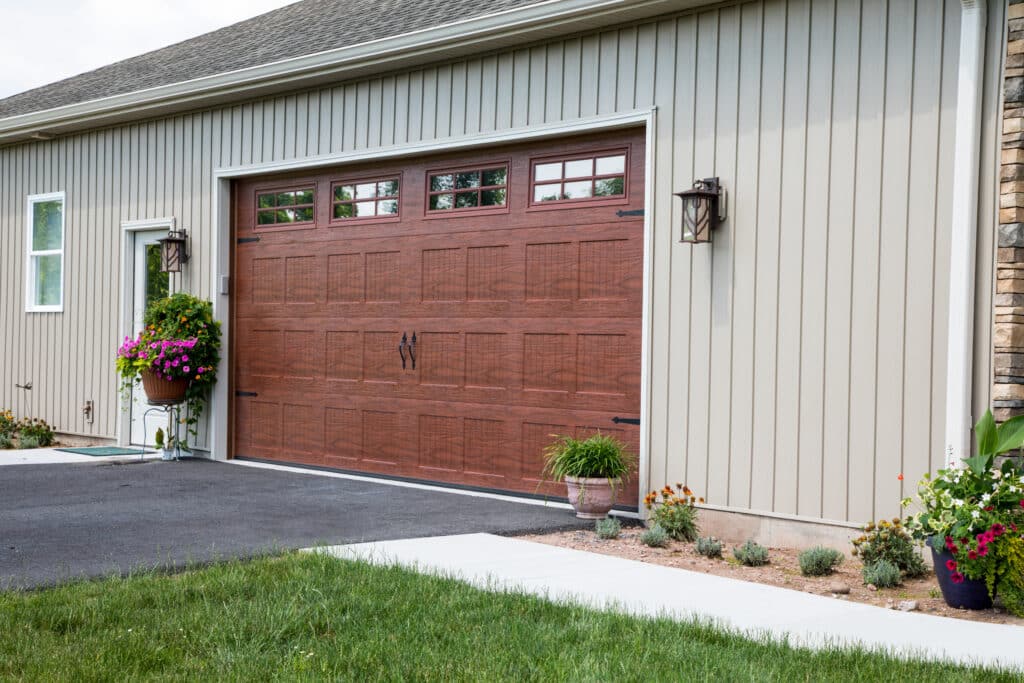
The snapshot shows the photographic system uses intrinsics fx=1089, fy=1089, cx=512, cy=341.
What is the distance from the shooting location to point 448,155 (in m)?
8.16

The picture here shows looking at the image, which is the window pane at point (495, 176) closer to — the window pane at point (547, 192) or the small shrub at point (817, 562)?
the window pane at point (547, 192)

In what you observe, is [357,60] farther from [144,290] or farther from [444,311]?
[144,290]

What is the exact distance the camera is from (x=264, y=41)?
10625mm

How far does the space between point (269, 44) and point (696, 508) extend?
6.33 metres

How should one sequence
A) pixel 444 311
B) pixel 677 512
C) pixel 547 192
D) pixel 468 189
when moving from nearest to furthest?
pixel 677 512
pixel 547 192
pixel 468 189
pixel 444 311

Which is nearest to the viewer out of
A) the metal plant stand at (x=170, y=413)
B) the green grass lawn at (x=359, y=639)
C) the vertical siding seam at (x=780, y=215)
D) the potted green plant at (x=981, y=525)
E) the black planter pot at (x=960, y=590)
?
the green grass lawn at (x=359, y=639)

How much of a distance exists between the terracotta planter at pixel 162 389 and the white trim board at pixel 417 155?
326mm

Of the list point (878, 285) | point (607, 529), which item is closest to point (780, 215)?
point (878, 285)

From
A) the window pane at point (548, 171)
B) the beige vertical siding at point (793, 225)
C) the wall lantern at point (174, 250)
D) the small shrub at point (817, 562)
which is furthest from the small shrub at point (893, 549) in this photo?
the wall lantern at point (174, 250)

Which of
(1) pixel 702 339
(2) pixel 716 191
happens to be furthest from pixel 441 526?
(2) pixel 716 191

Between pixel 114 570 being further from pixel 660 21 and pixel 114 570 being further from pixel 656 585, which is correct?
pixel 660 21

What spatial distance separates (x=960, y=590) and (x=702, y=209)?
105 inches

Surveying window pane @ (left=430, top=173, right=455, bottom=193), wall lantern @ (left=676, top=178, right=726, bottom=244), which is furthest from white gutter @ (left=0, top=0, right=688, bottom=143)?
wall lantern @ (left=676, top=178, right=726, bottom=244)

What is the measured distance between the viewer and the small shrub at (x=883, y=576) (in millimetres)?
5227
